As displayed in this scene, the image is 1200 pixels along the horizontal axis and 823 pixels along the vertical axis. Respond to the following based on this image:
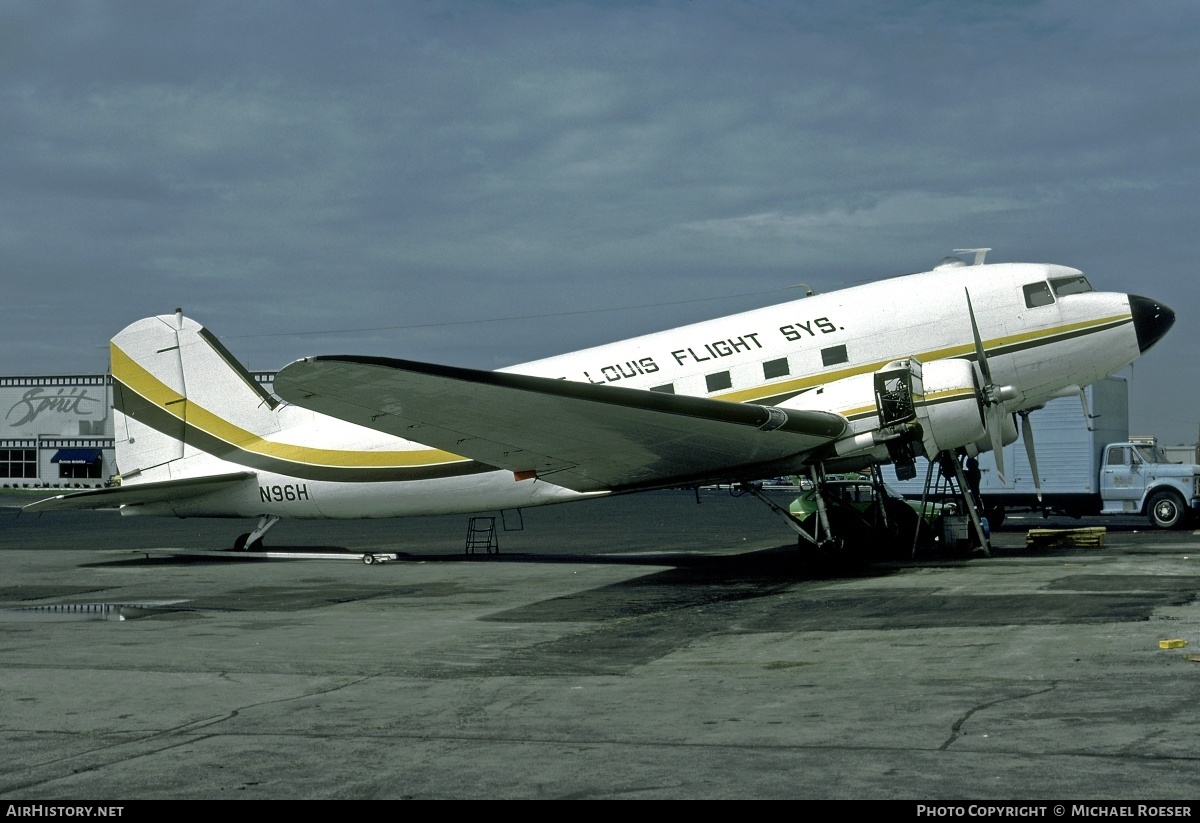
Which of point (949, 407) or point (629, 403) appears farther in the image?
point (949, 407)

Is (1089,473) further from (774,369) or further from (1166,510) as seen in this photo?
(774,369)

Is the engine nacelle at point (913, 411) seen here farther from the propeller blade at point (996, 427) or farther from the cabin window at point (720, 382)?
the cabin window at point (720, 382)

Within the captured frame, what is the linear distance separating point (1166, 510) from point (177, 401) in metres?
27.1

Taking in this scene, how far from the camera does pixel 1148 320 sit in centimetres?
2003

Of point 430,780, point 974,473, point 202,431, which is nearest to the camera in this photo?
point 430,780

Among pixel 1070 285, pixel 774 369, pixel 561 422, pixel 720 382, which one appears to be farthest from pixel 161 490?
pixel 1070 285

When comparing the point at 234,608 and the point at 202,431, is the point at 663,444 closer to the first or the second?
the point at 234,608

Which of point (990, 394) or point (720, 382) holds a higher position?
point (720, 382)

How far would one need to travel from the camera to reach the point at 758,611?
44.9ft

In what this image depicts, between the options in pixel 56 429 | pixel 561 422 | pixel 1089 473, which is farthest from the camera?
pixel 56 429

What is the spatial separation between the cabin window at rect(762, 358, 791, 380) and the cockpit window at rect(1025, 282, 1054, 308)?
4549mm

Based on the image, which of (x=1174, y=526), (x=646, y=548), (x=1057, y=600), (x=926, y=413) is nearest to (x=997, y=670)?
(x=1057, y=600)

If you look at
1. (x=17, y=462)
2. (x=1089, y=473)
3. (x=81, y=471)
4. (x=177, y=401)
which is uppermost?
(x=17, y=462)

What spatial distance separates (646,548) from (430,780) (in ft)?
66.8
